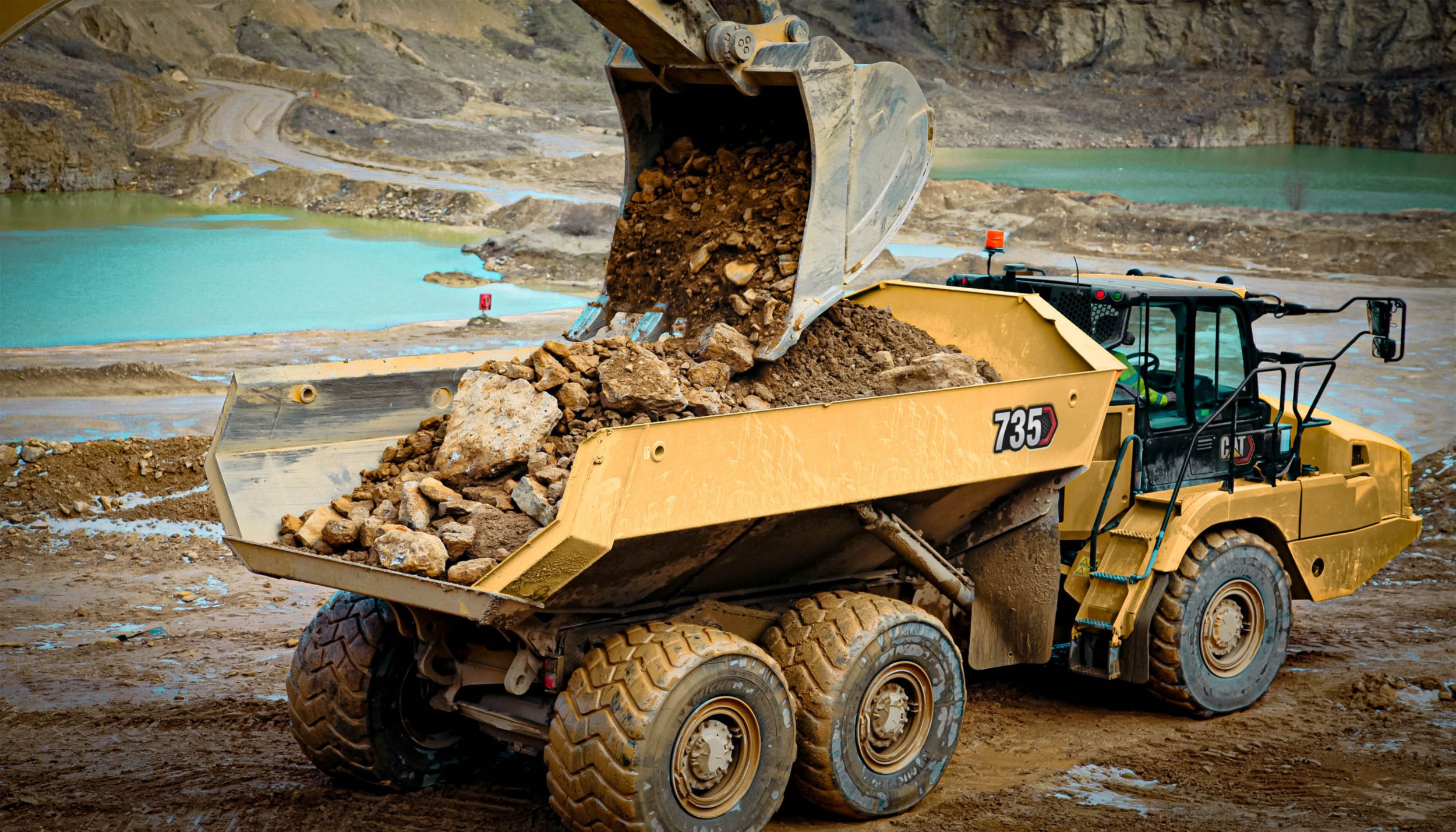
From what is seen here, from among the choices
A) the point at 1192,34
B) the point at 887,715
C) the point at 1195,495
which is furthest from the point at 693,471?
the point at 1192,34

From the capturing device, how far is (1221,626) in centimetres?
595

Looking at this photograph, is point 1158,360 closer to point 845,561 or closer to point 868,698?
point 845,561

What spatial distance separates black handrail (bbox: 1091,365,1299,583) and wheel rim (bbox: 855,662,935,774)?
1.27 metres

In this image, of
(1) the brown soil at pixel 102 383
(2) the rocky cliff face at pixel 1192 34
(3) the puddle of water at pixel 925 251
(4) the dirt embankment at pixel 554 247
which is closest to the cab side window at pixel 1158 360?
(1) the brown soil at pixel 102 383

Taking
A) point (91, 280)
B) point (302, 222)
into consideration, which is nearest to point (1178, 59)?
point (302, 222)

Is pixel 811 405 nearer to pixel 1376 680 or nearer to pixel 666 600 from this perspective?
pixel 666 600

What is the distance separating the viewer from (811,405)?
165 inches

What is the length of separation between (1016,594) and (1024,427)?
0.93 meters

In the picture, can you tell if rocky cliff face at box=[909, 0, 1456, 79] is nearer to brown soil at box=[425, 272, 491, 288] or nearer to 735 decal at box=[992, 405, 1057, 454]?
brown soil at box=[425, 272, 491, 288]

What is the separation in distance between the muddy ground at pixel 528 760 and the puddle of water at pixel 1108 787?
1 cm

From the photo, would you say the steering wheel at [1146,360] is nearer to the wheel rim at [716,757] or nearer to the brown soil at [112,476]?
the wheel rim at [716,757]

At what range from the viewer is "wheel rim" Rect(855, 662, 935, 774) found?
470 cm

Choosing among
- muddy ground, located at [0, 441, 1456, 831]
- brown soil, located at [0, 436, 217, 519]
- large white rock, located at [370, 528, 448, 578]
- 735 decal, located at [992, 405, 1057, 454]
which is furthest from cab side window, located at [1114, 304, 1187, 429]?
brown soil, located at [0, 436, 217, 519]

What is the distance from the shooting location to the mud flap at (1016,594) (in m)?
5.41
